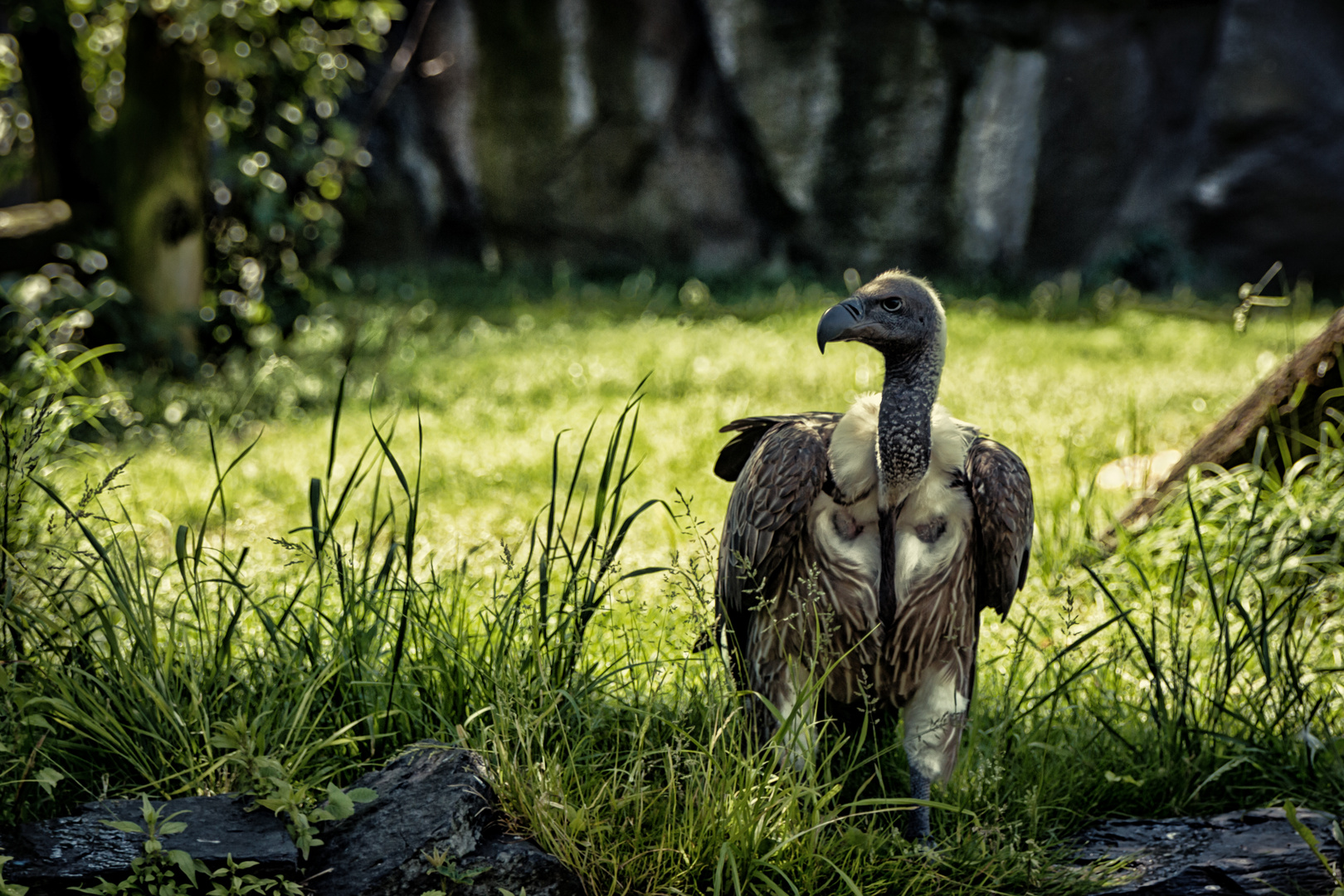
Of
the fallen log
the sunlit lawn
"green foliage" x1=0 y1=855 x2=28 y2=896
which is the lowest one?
the sunlit lawn

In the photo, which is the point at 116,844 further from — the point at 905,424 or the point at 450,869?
the point at 905,424

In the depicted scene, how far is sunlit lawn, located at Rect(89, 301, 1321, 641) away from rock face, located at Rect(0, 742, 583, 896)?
123 centimetres

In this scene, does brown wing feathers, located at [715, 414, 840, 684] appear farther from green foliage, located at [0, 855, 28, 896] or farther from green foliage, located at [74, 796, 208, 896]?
green foliage, located at [0, 855, 28, 896]

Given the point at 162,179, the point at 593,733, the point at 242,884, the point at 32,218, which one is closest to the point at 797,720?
the point at 593,733

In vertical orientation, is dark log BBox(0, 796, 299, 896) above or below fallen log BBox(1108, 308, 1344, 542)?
below

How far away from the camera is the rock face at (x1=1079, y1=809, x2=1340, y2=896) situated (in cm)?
227

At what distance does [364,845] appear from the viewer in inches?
83.7

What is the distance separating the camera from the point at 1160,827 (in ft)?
8.10

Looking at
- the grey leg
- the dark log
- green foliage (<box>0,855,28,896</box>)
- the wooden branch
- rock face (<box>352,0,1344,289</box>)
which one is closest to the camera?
green foliage (<box>0,855,28,896</box>)

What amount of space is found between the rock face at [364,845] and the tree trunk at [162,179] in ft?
15.3

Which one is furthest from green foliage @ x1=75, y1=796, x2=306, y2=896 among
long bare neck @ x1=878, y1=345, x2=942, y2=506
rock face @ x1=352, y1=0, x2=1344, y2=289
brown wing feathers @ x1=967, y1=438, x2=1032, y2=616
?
rock face @ x1=352, y1=0, x2=1344, y2=289

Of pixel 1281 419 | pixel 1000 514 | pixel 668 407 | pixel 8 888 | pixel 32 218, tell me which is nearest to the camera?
pixel 8 888

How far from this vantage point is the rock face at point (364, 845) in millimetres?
2023

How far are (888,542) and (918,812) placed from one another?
55 cm
